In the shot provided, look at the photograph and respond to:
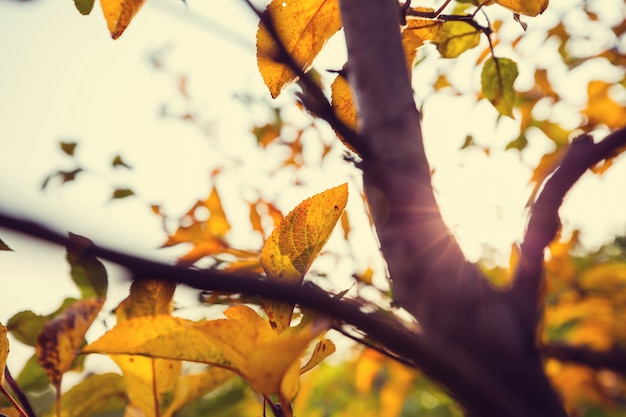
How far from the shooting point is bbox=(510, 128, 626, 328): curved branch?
253mm

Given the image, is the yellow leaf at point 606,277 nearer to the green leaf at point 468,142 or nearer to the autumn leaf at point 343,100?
the green leaf at point 468,142

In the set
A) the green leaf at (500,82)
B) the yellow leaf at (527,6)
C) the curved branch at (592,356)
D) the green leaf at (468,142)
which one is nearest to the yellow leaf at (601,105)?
the green leaf at (468,142)

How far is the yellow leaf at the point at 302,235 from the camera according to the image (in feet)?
1.09

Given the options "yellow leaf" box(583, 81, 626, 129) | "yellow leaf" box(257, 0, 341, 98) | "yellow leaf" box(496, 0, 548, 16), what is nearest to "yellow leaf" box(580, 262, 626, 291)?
"yellow leaf" box(583, 81, 626, 129)

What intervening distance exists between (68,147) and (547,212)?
1057 millimetres

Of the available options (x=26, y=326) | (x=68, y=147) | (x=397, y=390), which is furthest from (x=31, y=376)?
(x=397, y=390)

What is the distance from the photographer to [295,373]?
11.5 inches

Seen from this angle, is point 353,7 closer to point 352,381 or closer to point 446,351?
point 446,351

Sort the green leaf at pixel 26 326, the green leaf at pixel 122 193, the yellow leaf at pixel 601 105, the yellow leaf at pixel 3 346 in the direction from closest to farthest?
1. the yellow leaf at pixel 3 346
2. the green leaf at pixel 26 326
3. the green leaf at pixel 122 193
4. the yellow leaf at pixel 601 105

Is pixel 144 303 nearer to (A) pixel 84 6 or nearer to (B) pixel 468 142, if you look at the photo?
(A) pixel 84 6

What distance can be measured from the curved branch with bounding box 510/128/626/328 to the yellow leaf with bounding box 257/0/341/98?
0.22m

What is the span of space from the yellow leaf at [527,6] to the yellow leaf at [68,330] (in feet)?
1.36

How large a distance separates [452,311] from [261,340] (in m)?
0.10

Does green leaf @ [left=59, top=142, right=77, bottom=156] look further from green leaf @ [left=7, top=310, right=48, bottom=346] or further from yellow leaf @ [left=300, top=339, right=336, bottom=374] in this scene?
yellow leaf @ [left=300, top=339, right=336, bottom=374]
